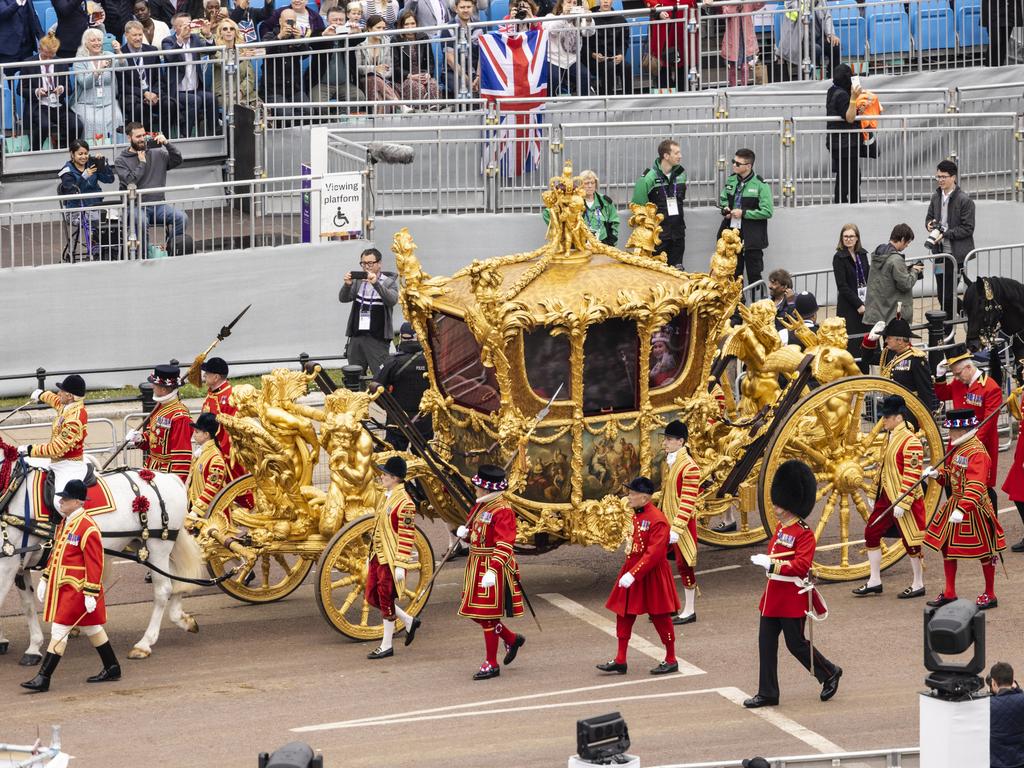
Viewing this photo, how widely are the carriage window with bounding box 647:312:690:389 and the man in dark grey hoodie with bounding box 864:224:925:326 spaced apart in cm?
471

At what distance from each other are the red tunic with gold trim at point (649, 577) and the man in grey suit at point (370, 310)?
652 cm

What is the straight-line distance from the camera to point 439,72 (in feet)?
84.4

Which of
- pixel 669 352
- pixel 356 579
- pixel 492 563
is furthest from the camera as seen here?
pixel 669 352

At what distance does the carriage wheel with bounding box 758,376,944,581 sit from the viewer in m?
16.5

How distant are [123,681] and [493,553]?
8.90 ft

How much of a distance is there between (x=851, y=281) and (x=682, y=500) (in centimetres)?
618

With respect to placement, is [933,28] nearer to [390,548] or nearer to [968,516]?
[968,516]

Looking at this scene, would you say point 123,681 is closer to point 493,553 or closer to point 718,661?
point 493,553

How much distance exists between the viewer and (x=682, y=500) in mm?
15805

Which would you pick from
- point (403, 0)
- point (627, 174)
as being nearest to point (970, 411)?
point (627, 174)

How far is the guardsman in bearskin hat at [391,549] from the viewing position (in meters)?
15.1

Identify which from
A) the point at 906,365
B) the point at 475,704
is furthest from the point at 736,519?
the point at 475,704

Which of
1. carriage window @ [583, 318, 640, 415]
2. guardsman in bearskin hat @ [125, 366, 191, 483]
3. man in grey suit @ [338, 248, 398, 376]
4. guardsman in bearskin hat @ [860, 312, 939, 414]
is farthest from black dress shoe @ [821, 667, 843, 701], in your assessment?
man in grey suit @ [338, 248, 398, 376]

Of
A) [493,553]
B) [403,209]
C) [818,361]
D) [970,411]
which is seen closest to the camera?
[493,553]
